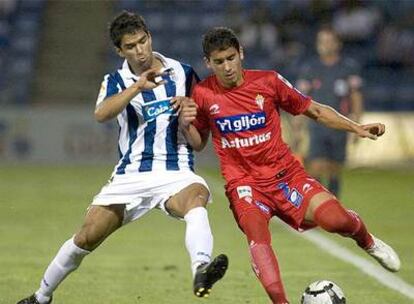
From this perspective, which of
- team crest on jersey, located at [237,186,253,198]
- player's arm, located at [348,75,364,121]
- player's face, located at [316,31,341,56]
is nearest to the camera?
team crest on jersey, located at [237,186,253,198]

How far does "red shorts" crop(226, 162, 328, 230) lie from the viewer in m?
7.39

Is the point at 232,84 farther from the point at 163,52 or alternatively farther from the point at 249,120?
the point at 163,52

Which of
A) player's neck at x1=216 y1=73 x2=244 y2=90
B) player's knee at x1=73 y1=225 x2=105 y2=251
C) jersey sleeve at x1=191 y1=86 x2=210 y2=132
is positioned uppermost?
player's neck at x1=216 y1=73 x2=244 y2=90

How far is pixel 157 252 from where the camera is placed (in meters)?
10.9

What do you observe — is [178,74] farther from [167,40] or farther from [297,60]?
[167,40]

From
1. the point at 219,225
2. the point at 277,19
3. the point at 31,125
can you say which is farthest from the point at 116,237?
the point at 277,19

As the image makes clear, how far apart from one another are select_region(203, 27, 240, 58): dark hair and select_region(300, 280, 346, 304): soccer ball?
5.03 feet

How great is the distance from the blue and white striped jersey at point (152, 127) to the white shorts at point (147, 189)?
59 mm

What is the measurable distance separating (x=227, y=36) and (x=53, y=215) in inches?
282

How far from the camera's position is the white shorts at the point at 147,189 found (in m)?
7.38

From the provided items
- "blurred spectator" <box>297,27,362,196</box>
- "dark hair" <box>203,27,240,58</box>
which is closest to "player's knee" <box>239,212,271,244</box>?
"dark hair" <box>203,27,240,58</box>

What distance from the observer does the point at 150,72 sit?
277 inches

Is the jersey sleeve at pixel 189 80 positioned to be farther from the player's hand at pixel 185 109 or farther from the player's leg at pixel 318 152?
the player's leg at pixel 318 152

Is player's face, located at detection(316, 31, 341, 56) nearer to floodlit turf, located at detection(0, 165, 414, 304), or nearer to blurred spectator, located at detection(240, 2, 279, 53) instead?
floodlit turf, located at detection(0, 165, 414, 304)
